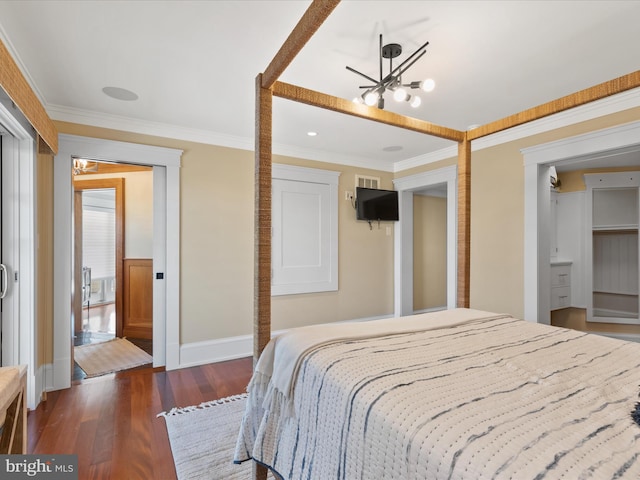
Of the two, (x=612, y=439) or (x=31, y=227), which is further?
(x=31, y=227)

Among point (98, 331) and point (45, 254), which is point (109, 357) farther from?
point (45, 254)

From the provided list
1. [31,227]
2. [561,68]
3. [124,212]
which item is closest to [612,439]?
[561,68]

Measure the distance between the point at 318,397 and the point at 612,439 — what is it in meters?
0.70

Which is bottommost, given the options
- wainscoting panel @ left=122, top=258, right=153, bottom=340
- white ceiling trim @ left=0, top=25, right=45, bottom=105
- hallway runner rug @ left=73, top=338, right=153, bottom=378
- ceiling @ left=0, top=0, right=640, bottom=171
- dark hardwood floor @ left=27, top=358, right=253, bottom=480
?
hallway runner rug @ left=73, top=338, right=153, bottom=378

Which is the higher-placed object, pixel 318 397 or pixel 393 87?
pixel 393 87

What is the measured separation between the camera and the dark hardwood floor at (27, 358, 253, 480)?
1.78 m

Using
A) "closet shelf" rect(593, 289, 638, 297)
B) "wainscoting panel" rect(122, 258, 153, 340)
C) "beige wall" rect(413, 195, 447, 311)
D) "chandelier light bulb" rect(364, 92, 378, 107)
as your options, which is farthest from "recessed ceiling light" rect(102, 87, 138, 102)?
"closet shelf" rect(593, 289, 638, 297)

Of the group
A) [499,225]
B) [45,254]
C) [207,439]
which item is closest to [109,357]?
[45,254]

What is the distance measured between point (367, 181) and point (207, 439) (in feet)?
11.2

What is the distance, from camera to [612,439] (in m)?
0.64

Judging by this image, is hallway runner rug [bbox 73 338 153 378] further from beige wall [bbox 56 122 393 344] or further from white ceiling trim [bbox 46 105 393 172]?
white ceiling trim [bbox 46 105 393 172]

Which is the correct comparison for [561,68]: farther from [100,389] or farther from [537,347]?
[100,389]

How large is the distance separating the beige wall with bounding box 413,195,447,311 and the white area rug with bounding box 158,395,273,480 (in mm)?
3393

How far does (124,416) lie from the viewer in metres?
2.26
